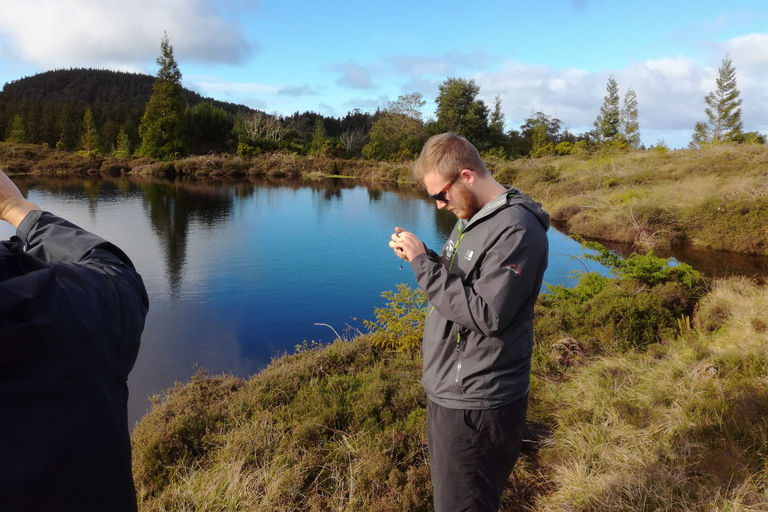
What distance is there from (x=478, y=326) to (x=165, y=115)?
3572 cm

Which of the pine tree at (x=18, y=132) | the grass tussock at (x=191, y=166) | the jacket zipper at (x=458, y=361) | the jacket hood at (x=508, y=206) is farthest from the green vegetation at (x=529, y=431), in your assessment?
the pine tree at (x=18, y=132)

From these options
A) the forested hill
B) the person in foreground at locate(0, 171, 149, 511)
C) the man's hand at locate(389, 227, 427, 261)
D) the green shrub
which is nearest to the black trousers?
the man's hand at locate(389, 227, 427, 261)

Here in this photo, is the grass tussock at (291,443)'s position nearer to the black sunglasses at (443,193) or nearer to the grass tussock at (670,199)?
the black sunglasses at (443,193)

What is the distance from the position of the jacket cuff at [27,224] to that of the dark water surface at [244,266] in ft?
11.3

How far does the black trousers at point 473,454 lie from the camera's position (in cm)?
168

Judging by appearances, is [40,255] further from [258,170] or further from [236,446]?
[258,170]

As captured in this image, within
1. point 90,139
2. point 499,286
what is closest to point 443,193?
point 499,286

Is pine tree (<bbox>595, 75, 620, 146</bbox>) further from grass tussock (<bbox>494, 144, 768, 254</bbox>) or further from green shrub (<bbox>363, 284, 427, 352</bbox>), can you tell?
green shrub (<bbox>363, 284, 427, 352</bbox>)

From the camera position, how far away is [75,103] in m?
54.3


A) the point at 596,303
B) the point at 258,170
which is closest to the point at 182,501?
the point at 596,303

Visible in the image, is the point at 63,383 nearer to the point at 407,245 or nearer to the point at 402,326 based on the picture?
the point at 407,245

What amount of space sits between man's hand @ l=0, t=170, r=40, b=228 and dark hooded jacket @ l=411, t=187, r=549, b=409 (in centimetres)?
119

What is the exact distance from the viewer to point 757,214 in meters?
9.75

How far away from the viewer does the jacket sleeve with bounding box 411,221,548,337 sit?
5.15 ft
